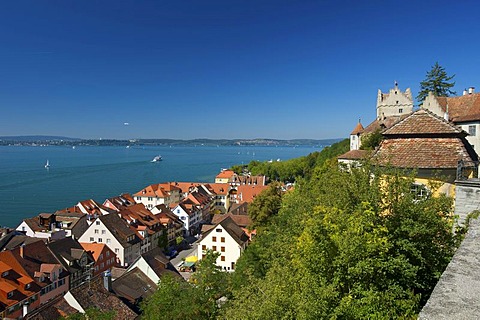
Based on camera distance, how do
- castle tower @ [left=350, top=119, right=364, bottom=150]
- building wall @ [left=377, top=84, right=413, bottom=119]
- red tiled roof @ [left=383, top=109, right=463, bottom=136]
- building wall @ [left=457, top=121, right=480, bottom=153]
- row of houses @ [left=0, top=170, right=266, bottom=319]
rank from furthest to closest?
1. building wall @ [left=377, top=84, right=413, bottom=119]
2. castle tower @ [left=350, top=119, right=364, bottom=150]
3. building wall @ [left=457, top=121, right=480, bottom=153]
4. row of houses @ [left=0, top=170, right=266, bottom=319]
5. red tiled roof @ [left=383, top=109, right=463, bottom=136]

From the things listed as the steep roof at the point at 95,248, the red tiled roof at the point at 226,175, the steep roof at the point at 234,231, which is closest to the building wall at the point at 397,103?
the steep roof at the point at 234,231

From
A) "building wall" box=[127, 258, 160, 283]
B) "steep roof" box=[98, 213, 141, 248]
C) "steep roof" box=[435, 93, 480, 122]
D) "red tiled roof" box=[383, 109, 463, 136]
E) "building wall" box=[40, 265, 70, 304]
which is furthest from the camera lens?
"steep roof" box=[98, 213, 141, 248]

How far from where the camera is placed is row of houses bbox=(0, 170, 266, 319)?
78.0ft

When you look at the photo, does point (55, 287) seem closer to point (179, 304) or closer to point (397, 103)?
point (179, 304)

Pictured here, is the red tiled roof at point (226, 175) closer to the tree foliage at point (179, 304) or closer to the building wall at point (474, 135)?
the building wall at point (474, 135)

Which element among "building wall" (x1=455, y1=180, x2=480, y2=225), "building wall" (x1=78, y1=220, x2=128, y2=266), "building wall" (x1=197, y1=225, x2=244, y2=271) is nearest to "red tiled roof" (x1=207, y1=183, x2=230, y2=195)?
"building wall" (x1=78, y1=220, x2=128, y2=266)

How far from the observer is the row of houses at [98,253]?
78.0 feet

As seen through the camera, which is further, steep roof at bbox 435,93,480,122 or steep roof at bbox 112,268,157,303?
steep roof at bbox 435,93,480,122

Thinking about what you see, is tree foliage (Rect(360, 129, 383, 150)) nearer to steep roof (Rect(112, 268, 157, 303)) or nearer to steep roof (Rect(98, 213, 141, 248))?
steep roof (Rect(112, 268, 157, 303))

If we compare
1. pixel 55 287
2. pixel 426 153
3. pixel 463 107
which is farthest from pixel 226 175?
pixel 426 153

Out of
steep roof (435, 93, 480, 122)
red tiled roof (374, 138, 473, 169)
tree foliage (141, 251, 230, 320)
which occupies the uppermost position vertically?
steep roof (435, 93, 480, 122)

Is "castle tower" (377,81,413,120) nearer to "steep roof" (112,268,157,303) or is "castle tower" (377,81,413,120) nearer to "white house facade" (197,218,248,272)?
"white house facade" (197,218,248,272)

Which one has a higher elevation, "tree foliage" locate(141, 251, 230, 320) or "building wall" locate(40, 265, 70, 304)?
"tree foliage" locate(141, 251, 230, 320)

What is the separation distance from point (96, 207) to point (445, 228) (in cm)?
5401
